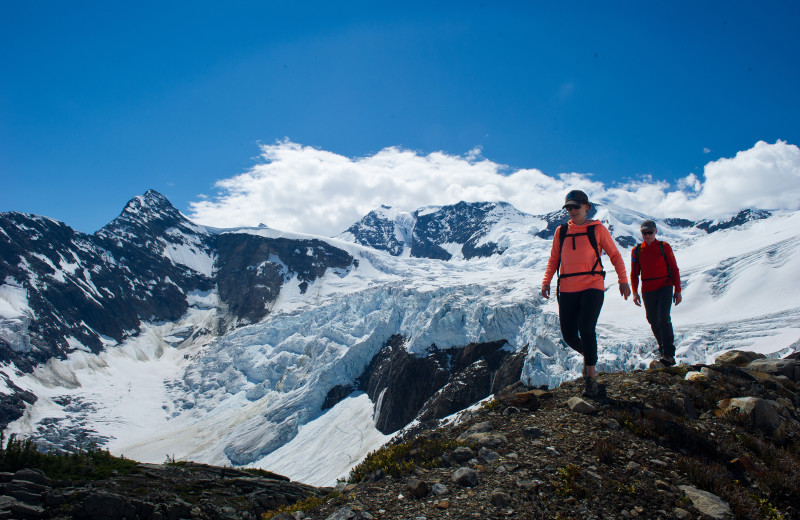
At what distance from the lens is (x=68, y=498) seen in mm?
5750

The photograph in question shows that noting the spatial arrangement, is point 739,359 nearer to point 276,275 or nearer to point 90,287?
point 276,275

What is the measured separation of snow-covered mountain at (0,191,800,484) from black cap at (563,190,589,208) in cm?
4459

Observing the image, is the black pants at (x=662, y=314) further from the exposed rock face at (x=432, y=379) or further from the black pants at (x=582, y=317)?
the exposed rock face at (x=432, y=379)

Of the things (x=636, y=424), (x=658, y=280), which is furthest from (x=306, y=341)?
(x=636, y=424)

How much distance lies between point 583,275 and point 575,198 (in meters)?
1.25

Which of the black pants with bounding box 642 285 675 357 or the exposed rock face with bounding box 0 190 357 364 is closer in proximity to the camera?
the black pants with bounding box 642 285 675 357

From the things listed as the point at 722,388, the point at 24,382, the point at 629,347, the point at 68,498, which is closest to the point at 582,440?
the point at 722,388

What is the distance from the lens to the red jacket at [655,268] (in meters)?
9.86

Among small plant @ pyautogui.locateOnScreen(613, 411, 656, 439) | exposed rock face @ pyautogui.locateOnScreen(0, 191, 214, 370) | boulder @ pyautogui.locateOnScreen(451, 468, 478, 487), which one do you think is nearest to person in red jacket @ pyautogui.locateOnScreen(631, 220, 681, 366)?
small plant @ pyautogui.locateOnScreen(613, 411, 656, 439)

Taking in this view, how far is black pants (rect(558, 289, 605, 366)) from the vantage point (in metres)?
7.15

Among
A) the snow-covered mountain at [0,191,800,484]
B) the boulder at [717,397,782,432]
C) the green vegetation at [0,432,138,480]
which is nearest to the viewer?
the boulder at [717,397,782,432]

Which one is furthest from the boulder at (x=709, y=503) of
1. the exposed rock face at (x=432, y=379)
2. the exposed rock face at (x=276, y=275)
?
the exposed rock face at (x=276, y=275)

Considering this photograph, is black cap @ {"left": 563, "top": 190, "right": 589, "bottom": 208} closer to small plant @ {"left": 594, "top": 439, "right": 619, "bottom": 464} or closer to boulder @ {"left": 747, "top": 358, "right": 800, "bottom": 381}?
small plant @ {"left": 594, "top": 439, "right": 619, "bottom": 464}

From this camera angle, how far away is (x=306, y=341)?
11681 centimetres
